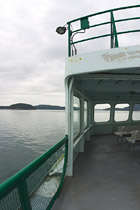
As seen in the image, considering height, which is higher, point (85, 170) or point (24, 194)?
point (24, 194)

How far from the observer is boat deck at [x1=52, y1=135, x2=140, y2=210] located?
9.39 feet

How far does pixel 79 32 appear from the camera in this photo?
3533 mm

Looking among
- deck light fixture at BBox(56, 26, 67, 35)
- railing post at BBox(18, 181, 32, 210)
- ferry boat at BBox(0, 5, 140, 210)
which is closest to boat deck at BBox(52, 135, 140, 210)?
ferry boat at BBox(0, 5, 140, 210)

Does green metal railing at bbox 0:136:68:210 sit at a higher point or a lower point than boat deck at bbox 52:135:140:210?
higher

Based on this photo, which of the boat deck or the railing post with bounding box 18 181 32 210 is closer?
the railing post with bounding box 18 181 32 210

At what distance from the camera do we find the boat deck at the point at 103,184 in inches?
113

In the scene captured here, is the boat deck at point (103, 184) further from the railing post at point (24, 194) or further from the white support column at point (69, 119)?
the railing post at point (24, 194)

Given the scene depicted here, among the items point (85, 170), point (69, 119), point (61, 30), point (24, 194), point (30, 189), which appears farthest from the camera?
point (85, 170)

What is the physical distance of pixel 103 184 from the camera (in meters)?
3.64

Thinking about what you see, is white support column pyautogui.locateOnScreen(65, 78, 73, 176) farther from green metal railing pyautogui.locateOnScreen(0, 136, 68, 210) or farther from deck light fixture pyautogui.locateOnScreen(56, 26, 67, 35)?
deck light fixture pyautogui.locateOnScreen(56, 26, 67, 35)

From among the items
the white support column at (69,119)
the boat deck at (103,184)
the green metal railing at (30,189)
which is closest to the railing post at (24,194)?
the green metal railing at (30,189)

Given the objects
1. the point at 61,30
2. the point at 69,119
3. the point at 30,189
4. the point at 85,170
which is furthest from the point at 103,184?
the point at 61,30

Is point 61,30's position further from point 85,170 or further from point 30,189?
point 85,170

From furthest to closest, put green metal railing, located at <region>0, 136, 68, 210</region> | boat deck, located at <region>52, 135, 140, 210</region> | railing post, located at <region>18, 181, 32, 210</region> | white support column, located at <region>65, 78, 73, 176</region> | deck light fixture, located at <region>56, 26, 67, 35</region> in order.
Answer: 1. white support column, located at <region>65, 78, 73, 176</region>
2. deck light fixture, located at <region>56, 26, 67, 35</region>
3. boat deck, located at <region>52, 135, 140, 210</region>
4. railing post, located at <region>18, 181, 32, 210</region>
5. green metal railing, located at <region>0, 136, 68, 210</region>
